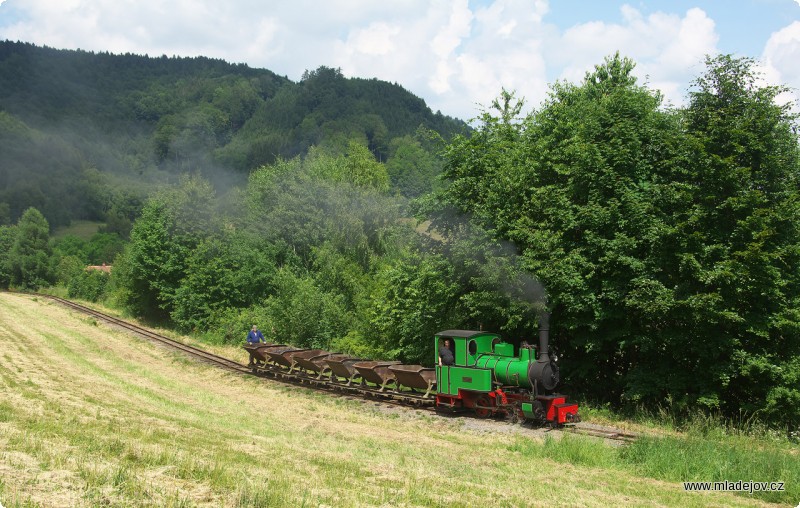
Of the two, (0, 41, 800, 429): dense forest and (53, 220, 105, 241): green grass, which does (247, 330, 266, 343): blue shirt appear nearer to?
(0, 41, 800, 429): dense forest

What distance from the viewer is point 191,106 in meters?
158

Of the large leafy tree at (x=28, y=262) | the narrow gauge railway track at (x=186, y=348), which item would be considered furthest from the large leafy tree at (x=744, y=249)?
the large leafy tree at (x=28, y=262)

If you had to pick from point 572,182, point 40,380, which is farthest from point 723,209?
point 40,380

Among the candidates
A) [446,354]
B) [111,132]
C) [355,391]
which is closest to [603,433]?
[446,354]

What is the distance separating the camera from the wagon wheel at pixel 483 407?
17839 mm

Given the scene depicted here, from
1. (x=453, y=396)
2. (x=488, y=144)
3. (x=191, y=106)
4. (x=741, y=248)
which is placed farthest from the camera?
(x=191, y=106)

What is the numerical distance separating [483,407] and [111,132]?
11703 cm

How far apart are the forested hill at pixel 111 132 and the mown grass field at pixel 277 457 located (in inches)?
2581

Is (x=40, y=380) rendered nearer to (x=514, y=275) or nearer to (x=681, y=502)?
(x=514, y=275)

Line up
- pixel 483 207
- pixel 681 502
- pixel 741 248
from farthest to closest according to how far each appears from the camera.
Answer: pixel 483 207
pixel 741 248
pixel 681 502

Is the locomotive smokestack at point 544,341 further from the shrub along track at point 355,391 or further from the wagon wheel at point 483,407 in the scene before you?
the wagon wheel at point 483,407

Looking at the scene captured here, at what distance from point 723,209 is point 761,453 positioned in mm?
7398

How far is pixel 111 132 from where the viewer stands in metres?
115

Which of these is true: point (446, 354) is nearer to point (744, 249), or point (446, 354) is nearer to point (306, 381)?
point (306, 381)
